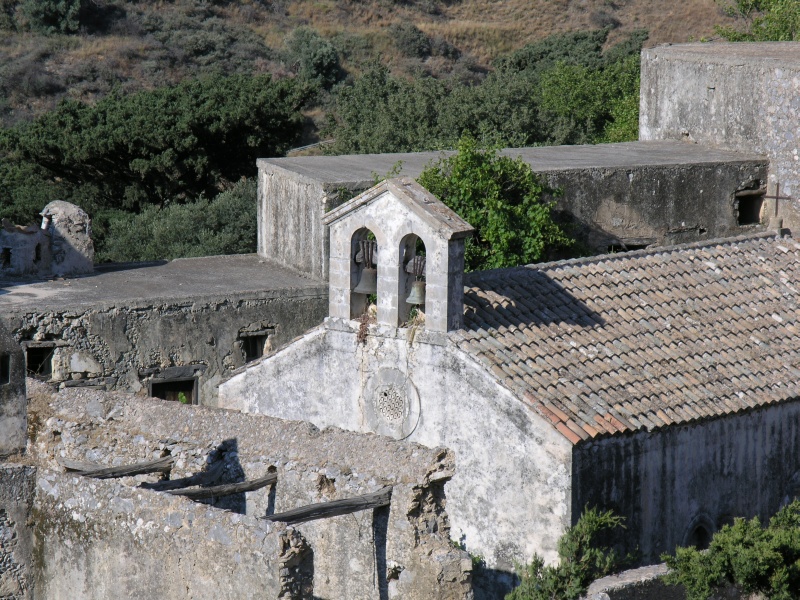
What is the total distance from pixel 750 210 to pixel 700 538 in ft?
28.5

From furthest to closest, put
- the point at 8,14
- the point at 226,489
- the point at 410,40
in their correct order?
the point at 410,40 → the point at 8,14 → the point at 226,489

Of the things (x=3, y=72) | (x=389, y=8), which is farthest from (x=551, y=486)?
(x=389, y=8)

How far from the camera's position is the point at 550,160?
70.4 ft

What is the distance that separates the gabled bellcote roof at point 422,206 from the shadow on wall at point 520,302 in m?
0.91

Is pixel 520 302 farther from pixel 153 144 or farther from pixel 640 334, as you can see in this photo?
pixel 153 144

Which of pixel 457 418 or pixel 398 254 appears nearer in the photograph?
pixel 457 418

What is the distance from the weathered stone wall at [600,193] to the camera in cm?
1997

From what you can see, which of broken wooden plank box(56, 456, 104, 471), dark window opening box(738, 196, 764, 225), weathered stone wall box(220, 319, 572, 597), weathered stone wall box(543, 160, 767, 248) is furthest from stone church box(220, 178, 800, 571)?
dark window opening box(738, 196, 764, 225)

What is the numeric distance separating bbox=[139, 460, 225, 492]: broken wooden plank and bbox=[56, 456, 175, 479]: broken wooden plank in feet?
0.42

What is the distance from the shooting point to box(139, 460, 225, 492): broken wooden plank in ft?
38.0

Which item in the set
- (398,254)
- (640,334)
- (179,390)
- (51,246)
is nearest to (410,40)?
(51,246)

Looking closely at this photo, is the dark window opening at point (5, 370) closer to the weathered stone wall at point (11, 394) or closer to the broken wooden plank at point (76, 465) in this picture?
the weathered stone wall at point (11, 394)

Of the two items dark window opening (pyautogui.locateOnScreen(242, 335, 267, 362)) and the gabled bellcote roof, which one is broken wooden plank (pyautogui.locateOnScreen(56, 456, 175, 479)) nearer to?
the gabled bellcote roof

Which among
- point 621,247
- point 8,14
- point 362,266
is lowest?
point 621,247
